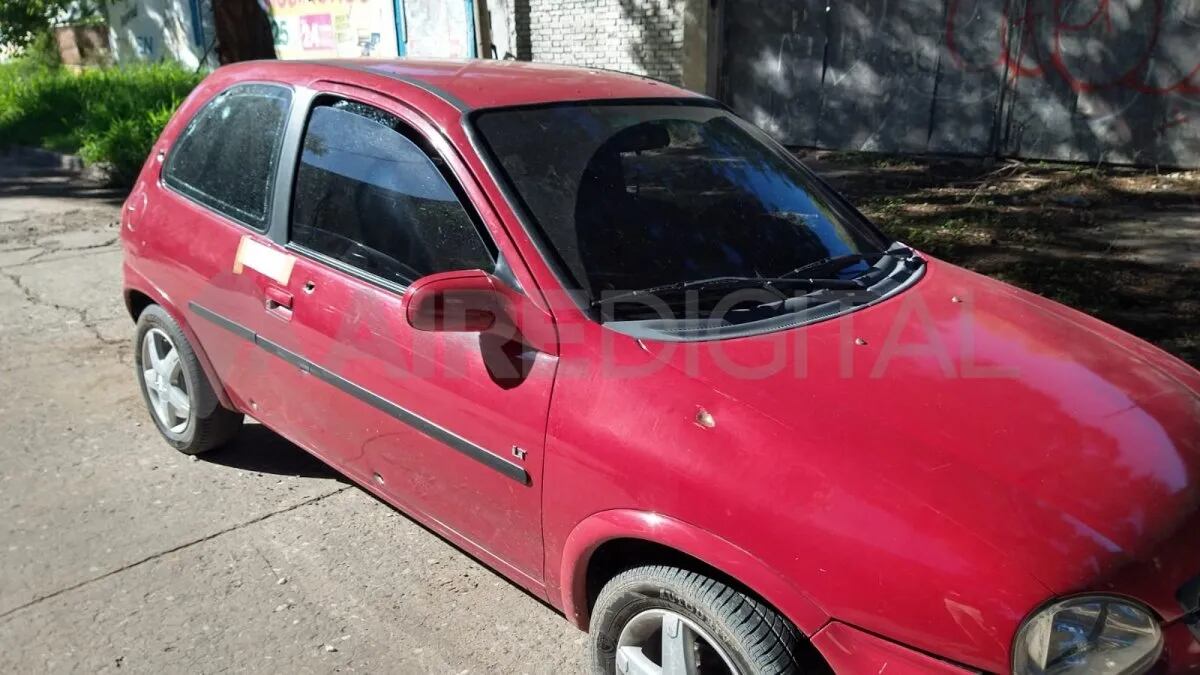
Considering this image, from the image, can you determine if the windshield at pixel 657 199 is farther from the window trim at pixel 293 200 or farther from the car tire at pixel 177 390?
the car tire at pixel 177 390

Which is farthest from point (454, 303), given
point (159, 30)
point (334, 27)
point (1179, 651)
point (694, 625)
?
point (159, 30)

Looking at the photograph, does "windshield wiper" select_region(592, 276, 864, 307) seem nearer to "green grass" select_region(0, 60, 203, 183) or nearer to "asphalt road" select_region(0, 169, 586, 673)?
"asphalt road" select_region(0, 169, 586, 673)

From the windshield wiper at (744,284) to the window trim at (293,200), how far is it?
331 mm

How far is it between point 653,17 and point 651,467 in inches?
474

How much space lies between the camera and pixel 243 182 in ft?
11.9

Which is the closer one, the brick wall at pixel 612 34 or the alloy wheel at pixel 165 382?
the alloy wheel at pixel 165 382

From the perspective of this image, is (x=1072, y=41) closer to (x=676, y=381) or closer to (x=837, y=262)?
(x=837, y=262)

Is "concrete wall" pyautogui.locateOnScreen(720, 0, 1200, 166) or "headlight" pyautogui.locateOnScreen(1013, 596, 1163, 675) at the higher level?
"concrete wall" pyautogui.locateOnScreen(720, 0, 1200, 166)

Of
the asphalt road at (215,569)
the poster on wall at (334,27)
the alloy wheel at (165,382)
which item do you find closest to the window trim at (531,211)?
the asphalt road at (215,569)

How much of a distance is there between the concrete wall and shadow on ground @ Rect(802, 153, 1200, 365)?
36 centimetres

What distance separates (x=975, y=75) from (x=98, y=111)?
38.5 ft

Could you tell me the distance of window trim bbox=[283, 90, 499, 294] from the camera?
2701 millimetres

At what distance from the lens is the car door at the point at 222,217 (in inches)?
138

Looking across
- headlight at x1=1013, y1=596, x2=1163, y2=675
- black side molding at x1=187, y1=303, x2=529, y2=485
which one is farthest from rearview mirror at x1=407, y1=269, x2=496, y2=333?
headlight at x1=1013, y1=596, x2=1163, y2=675
